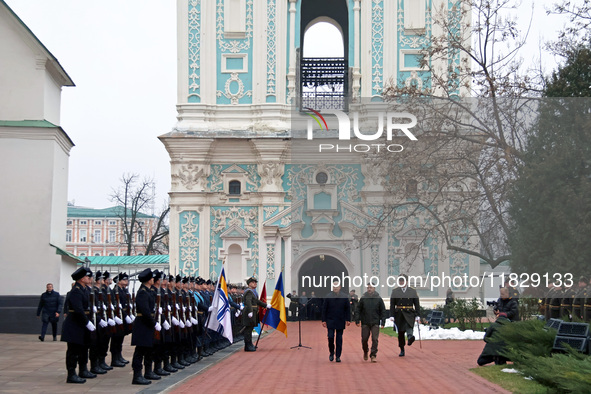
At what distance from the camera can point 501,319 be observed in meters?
20.2

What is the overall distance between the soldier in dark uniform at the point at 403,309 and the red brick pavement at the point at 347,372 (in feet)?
2.13

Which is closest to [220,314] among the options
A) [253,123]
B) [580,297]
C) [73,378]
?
[73,378]

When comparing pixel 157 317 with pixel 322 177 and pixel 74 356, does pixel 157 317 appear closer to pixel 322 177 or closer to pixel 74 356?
pixel 74 356

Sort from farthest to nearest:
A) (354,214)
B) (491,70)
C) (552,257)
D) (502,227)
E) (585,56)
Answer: (354,214)
(491,70)
(585,56)
(502,227)
(552,257)

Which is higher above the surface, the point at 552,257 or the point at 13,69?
the point at 13,69

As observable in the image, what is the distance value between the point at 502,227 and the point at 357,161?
2570 centimetres

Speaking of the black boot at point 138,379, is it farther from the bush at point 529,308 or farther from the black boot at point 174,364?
the bush at point 529,308

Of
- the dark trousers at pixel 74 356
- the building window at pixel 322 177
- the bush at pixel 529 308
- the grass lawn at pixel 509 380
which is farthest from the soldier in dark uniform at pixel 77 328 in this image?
the building window at pixel 322 177

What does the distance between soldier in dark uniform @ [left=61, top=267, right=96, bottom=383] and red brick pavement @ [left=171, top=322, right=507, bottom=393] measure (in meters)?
1.85

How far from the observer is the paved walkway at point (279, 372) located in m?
16.1

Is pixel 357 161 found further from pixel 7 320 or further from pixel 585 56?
pixel 585 56

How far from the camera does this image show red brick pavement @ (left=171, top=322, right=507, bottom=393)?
16.2 meters

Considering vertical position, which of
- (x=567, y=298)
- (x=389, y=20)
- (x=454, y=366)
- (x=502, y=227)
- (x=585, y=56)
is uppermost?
(x=389, y=20)

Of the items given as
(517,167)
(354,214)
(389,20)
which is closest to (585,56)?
(517,167)
